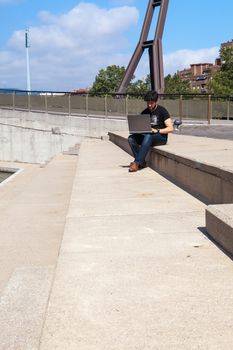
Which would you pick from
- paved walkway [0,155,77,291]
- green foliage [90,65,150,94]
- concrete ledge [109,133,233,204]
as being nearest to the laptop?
concrete ledge [109,133,233,204]

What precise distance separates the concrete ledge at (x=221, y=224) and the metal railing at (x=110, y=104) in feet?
72.6

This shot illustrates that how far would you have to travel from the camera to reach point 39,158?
3016 centimetres

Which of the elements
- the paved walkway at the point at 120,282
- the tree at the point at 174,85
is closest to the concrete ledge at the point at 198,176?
the paved walkway at the point at 120,282

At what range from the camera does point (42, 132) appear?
30156mm

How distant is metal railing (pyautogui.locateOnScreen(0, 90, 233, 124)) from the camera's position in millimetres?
26562

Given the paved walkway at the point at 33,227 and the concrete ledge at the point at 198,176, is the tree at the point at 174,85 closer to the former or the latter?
the paved walkway at the point at 33,227

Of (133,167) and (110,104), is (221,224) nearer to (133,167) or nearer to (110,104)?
(133,167)

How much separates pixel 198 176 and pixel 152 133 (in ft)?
9.85

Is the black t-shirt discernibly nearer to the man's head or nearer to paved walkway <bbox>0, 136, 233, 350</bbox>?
the man's head

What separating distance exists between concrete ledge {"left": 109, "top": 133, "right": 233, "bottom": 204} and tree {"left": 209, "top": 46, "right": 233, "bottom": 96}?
55.6 m

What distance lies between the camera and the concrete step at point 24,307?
267 cm

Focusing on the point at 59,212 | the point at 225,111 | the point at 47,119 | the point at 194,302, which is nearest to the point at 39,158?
the point at 47,119

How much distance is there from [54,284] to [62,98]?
2706 centimetres

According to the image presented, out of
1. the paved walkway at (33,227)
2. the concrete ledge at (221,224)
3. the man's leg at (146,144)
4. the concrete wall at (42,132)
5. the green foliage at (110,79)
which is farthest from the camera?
the green foliage at (110,79)
